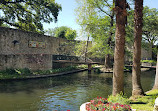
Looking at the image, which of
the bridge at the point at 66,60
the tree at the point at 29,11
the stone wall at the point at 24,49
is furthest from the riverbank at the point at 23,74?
the tree at the point at 29,11

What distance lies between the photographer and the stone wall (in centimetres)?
1833

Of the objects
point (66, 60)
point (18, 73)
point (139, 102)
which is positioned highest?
point (66, 60)

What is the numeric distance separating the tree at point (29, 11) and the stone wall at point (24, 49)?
3.14 metres

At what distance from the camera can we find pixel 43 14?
2550 cm

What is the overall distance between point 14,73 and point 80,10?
14025 mm

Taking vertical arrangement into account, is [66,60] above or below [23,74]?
above

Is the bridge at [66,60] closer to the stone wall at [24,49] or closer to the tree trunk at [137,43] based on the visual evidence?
the stone wall at [24,49]

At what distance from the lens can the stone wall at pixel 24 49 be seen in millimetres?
18328

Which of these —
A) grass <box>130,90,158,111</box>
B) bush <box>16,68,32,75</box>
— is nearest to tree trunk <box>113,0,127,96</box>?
A: grass <box>130,90,158,111</box>

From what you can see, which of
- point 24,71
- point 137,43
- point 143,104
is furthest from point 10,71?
point 143,104

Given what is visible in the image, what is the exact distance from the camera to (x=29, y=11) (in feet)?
83.9

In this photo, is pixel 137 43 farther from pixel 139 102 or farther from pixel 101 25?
pixel 101 25

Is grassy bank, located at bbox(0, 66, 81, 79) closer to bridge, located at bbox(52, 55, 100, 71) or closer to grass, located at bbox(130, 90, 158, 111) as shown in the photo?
bridge, located at bbox(52, 55, 100, 71)

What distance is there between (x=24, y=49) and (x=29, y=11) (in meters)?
6.60
